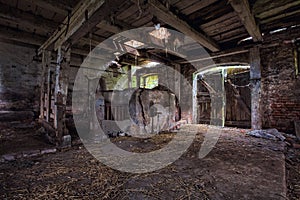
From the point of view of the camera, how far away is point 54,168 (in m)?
2.26

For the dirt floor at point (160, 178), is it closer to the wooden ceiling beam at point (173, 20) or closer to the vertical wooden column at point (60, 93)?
the vertical wooden column at point (60, 93)

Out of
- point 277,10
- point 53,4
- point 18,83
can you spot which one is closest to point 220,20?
point 277,10

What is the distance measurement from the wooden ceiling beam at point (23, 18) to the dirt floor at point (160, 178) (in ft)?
9.32

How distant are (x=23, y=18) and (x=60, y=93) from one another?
1739 millimetres

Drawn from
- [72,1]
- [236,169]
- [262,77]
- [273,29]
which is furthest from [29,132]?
[273,29]

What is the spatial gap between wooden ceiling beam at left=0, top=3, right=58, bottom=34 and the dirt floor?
2.84m

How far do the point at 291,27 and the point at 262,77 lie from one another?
1.46m

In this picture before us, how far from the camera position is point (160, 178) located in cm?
196

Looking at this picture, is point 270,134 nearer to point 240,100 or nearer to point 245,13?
point 245,13

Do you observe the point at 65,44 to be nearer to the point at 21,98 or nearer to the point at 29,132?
the point at 29,132

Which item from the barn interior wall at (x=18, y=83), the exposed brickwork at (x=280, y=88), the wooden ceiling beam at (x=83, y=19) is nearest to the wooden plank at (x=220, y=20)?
the exposed brickwork at (x=280, y=88)

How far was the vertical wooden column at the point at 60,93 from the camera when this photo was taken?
3.35 meters

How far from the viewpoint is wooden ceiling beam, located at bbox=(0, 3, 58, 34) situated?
3098 mm

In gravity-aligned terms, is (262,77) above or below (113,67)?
below
